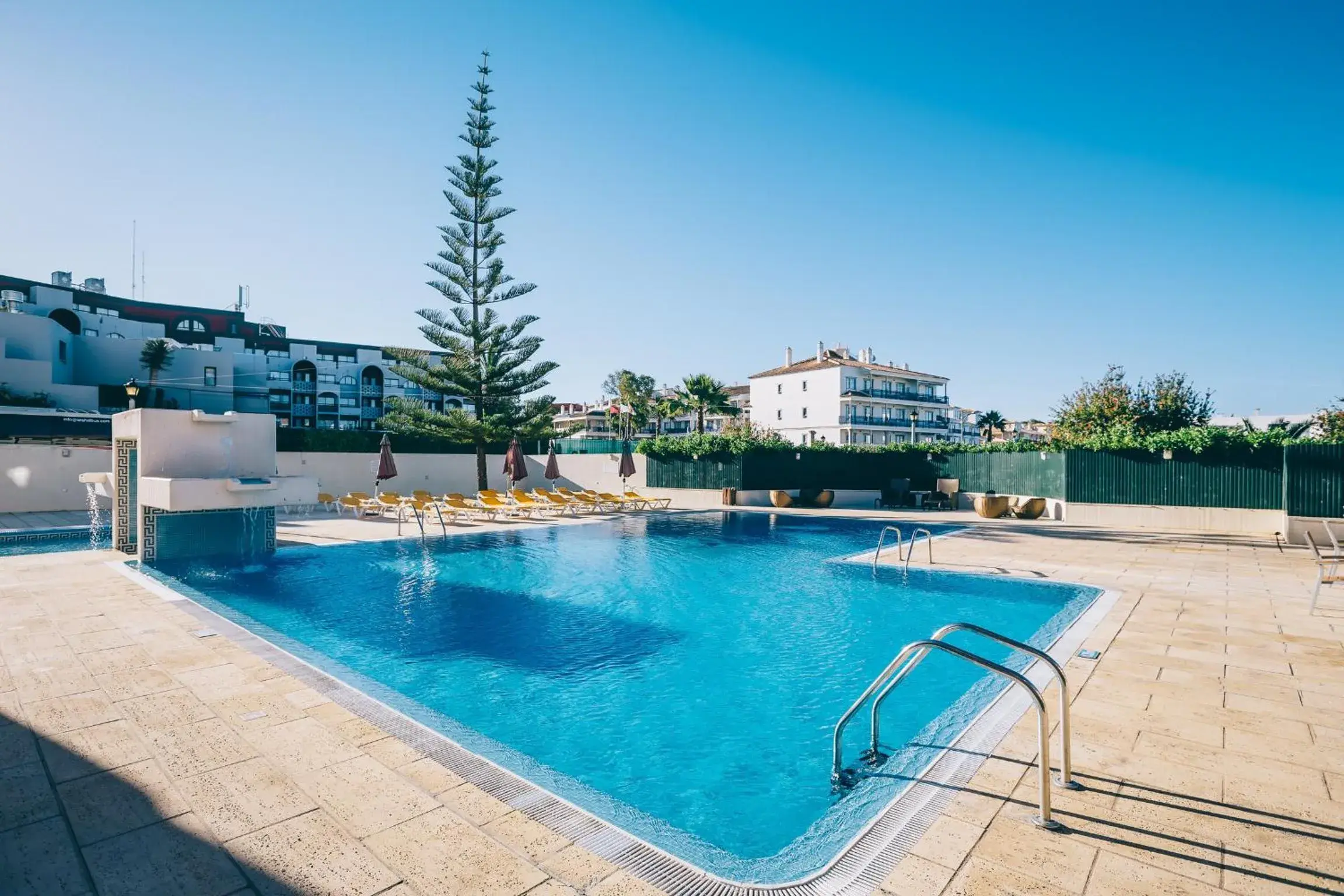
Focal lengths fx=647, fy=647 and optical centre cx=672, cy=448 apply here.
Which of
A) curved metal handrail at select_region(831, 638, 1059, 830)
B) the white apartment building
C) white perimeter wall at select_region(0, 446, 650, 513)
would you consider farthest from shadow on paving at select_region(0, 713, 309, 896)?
the white apartment building

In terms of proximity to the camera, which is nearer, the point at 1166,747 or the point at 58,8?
the point at 1166,747

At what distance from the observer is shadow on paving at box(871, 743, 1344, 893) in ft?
8.60

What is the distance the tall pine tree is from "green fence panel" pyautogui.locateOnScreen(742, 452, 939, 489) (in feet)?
27.6

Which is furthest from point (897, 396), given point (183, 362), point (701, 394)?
point (183, 362)

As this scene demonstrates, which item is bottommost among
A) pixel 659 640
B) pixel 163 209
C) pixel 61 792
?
pixel 659 640

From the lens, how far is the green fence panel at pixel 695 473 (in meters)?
22.3

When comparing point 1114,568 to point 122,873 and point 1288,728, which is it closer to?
point 1288,728

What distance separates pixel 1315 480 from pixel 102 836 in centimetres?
1815

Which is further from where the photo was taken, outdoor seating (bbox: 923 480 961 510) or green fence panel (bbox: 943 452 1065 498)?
outdoor seating (bbox: 923 480 961 510)

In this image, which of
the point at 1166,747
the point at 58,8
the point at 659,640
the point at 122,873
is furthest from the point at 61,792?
the point at 58,8

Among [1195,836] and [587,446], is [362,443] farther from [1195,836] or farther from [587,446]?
[1195,836]

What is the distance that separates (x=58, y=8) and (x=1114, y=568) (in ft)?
57.2

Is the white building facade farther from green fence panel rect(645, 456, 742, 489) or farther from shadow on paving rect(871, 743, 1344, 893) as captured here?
Result: shadow on paving rect(871, 743, 1344, 893)

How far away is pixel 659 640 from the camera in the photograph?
718cm
